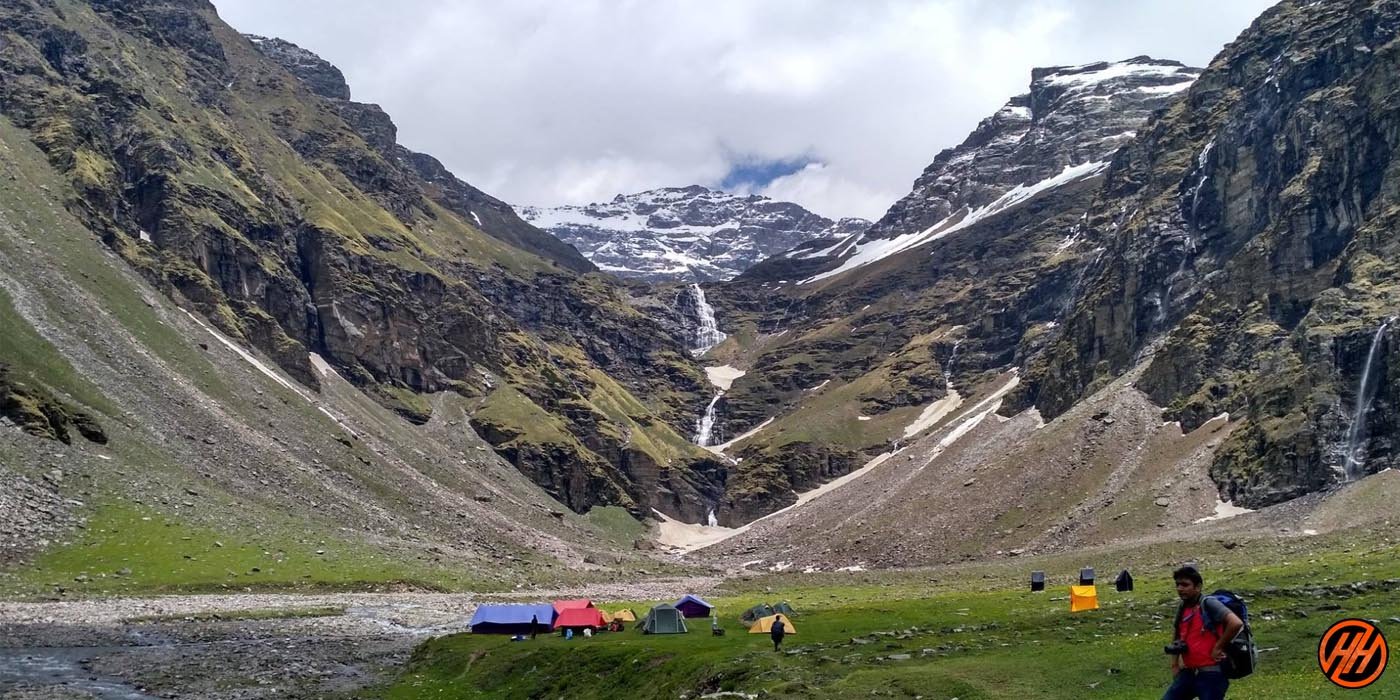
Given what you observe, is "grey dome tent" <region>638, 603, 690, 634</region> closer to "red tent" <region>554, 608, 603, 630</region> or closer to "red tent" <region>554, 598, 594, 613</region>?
"red tent" <region>554, 608, 603, 630</region>

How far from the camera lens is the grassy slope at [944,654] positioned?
3103cm

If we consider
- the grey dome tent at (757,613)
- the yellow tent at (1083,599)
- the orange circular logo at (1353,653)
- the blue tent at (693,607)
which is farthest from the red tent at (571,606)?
the orange circular logo at (1353,653)

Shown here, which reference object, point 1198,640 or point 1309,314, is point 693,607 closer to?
point 1198,640

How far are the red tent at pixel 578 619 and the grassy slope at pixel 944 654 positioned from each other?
7021mm

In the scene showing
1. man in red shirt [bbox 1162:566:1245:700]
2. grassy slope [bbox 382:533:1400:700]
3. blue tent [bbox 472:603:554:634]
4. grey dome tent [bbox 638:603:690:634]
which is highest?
man in red shirt [bbox 1162:566:1245:700]

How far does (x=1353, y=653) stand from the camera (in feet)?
52.2

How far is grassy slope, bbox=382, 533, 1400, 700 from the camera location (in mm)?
31031

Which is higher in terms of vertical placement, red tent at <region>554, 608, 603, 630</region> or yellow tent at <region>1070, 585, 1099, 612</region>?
yellow tent at <region>1070, 585, 1099, 612</region>

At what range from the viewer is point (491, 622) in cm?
6506

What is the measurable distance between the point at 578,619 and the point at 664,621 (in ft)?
25.5

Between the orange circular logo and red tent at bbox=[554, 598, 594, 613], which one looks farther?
red tent at bbox=[554, 598, 594, 613]

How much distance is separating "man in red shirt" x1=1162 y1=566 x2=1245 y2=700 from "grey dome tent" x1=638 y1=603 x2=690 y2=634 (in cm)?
4579

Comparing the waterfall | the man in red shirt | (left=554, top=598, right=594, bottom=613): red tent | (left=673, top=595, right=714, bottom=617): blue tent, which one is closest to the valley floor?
(left=673, top=595, right=714, bottom=617): blue tent

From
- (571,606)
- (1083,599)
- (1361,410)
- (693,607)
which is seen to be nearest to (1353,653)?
(1083,599)
